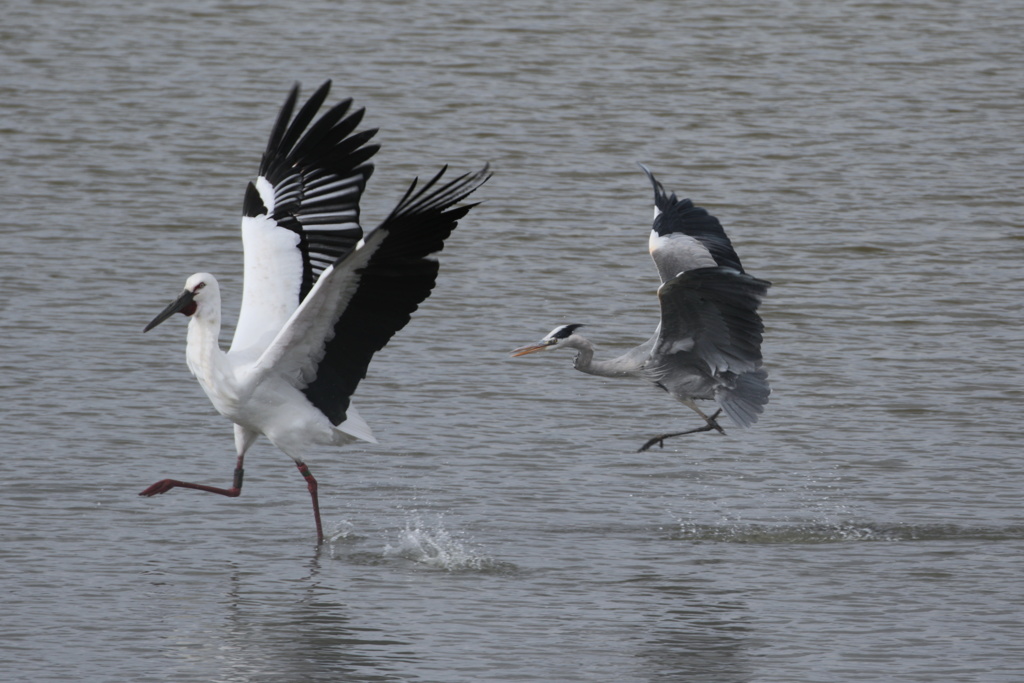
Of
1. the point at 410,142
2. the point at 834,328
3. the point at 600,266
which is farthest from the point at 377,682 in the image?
the point at 410,142

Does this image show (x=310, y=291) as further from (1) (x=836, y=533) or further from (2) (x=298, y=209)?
(1) (x=836, y=533)

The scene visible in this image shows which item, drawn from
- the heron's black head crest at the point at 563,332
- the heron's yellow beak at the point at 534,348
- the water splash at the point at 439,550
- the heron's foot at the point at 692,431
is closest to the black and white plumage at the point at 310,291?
the water splash at the point at 439,550

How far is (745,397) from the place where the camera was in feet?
26.8

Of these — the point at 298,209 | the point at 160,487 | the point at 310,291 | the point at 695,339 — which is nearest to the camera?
the point at 310,291

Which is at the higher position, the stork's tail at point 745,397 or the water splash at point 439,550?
the stork's tail at point 745,397

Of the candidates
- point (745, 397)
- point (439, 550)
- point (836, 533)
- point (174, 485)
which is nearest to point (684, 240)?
point (745, 397)

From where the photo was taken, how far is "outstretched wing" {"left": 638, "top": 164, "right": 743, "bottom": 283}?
27.3ft

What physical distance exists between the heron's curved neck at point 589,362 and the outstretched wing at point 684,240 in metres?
0.43

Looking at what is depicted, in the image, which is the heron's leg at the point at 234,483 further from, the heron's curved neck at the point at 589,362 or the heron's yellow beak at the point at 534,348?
the heron's curved neck at the point at 589,362

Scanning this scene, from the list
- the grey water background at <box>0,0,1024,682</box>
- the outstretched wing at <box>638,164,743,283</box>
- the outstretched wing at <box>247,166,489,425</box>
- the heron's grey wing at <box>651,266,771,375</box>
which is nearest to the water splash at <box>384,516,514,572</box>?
the grey water background at <box>0,0,1024,682</box>

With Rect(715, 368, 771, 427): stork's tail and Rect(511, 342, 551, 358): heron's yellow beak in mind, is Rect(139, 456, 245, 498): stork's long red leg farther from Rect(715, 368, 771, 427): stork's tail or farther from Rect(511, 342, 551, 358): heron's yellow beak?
Rect(715, 368, 771, 427): stork's tail

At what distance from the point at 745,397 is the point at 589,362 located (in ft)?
2.30

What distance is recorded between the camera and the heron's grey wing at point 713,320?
741cm

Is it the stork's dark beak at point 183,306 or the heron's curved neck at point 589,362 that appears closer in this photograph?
the stork's dark beak at point 183,306
